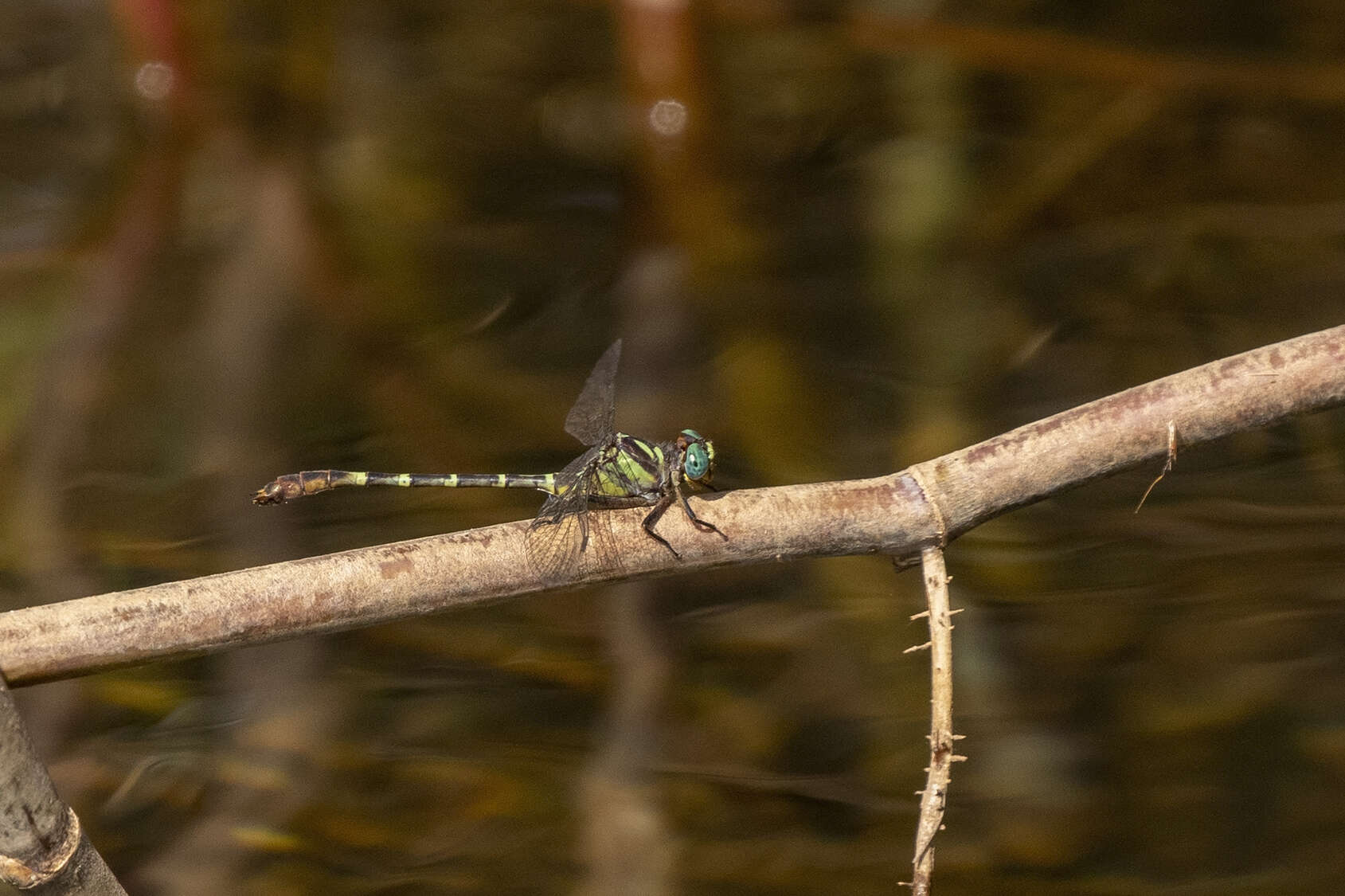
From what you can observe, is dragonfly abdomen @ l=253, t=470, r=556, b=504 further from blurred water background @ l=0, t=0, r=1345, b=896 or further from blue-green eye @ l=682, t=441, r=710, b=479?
blurred water background @ l=0, t=0, r=1345, b=896

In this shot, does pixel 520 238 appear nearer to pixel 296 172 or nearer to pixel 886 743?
pixel 296 172

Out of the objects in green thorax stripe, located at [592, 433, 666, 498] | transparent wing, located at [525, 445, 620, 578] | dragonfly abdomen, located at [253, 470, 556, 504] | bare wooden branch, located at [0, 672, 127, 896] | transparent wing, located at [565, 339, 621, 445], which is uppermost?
transparent wing, located at [565, 339, 621, 445]

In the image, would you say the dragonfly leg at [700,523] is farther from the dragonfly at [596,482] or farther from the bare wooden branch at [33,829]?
the bare wooden branch at [33,829]

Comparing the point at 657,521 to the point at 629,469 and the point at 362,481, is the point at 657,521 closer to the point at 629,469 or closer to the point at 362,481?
the point at 629,469

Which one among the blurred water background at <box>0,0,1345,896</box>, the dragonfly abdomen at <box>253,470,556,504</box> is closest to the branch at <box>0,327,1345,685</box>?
the dragonfly abdomen at <box>253,470,556,504</box>

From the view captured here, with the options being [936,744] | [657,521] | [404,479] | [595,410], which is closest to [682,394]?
[595,410]

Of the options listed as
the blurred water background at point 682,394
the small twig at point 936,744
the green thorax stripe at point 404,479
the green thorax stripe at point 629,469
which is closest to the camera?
the small twig at point 936,744

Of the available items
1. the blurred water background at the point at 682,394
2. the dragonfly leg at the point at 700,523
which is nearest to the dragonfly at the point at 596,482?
the dragonfly leg at the point at 700,523
